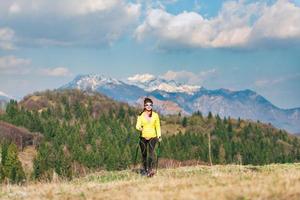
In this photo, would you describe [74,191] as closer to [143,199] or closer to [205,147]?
[143,199]

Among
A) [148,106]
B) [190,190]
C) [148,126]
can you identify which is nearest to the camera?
[190,190]

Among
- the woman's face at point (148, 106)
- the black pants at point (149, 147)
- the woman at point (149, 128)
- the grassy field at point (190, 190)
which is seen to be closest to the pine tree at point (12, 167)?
the black pants at point (149, 147)

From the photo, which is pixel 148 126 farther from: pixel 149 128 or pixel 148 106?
pixel 148 106

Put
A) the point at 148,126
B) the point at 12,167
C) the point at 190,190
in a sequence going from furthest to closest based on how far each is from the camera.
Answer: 1. the point at 12,167
2. the point at 148,126
3. the point at 190,190

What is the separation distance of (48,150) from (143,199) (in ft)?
498

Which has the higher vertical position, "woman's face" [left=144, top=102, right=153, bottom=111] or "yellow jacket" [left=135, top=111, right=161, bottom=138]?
"woman's face" [left=144, top=102, right=153, bottom=111]

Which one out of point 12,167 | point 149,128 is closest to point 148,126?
point 149,128

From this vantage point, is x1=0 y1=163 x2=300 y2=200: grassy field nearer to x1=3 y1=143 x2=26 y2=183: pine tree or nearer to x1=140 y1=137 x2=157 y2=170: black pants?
x1=140 y1=137 x2=157 y2=170: black pants

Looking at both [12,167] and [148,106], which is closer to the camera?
[148,106]

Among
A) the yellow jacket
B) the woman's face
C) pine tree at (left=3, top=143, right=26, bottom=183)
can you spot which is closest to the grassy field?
the yellow jacket

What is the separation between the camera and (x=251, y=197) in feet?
40.2

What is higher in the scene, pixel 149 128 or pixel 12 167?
pixel 149 128

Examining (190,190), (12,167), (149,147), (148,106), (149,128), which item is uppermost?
(148,106)

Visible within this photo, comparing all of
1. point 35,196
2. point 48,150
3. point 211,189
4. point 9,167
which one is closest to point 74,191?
point 35,196
